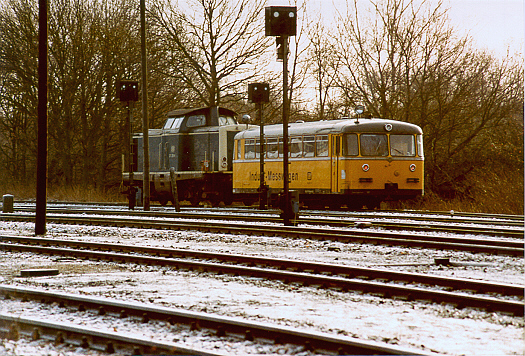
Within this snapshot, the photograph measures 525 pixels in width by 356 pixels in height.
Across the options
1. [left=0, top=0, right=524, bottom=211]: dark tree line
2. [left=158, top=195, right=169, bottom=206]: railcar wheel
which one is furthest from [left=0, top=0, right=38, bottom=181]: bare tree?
[left=158, top=195, right=169, bottom=206]: railcar wheel

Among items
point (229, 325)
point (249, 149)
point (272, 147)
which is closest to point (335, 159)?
point (272, 147)

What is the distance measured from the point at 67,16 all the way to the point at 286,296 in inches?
1254

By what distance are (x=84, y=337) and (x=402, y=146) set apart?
59.5 feet

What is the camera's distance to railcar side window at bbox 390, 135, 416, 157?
22.4 m

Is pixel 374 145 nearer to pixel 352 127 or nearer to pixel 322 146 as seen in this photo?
pixel 352 127

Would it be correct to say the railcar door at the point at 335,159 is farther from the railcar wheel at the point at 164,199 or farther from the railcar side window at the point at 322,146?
the railcar wheel at the point at 164,199

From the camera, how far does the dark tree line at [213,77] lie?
29109mm

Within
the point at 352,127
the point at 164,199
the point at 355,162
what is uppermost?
the point at 352,127

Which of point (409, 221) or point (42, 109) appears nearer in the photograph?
point (42, 109)

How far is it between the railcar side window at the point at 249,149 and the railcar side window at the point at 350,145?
4.46m

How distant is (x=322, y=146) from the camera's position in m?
22.3

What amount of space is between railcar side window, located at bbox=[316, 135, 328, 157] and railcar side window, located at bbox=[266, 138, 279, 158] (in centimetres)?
205

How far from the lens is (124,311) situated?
6465mm

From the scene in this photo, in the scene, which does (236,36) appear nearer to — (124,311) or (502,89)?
(502,89)
